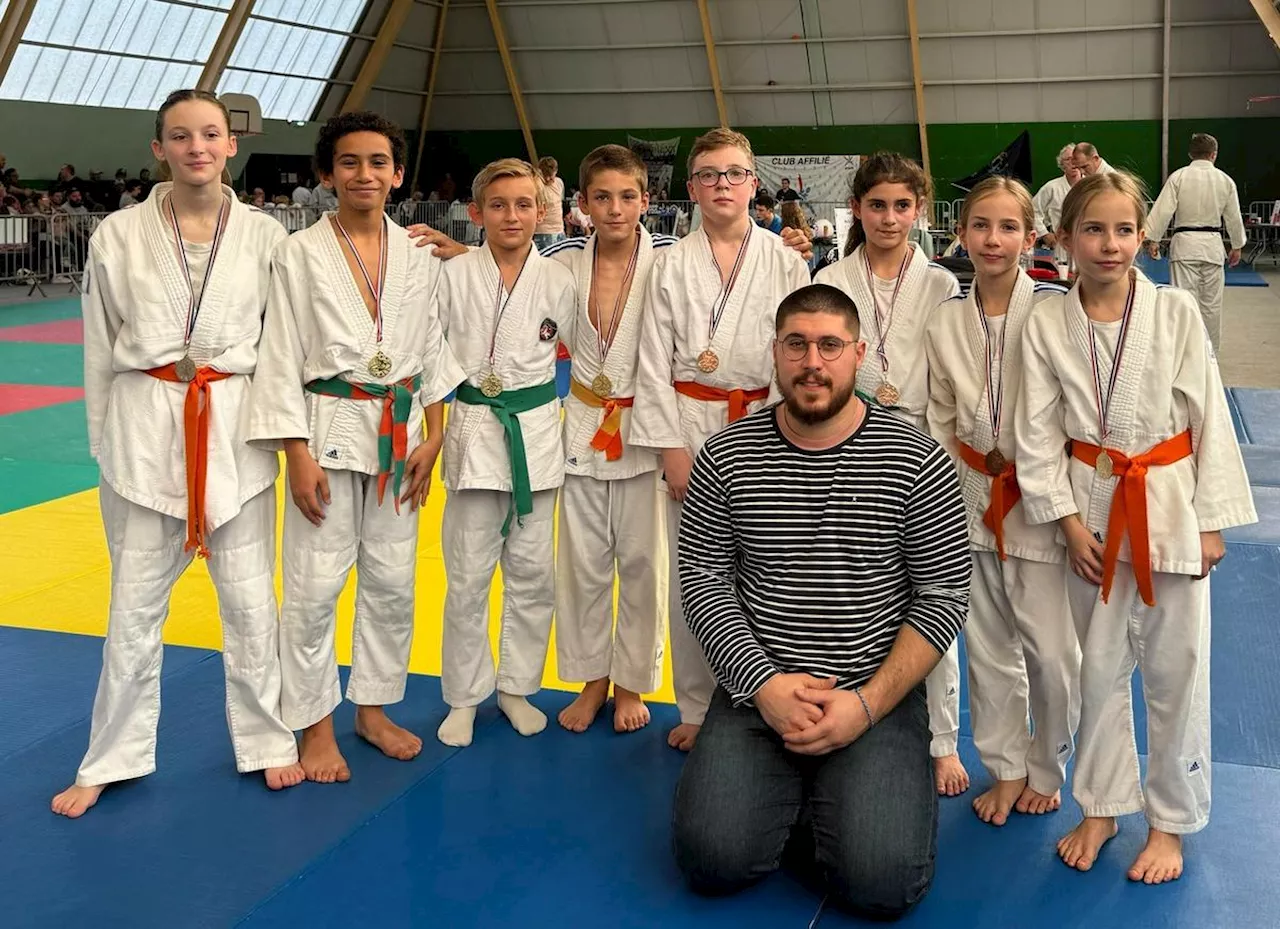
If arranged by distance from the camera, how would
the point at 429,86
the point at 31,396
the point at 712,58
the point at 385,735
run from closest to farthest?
the point at 385,735, the point at 31,396, the point at 712,58, the point at 429,86

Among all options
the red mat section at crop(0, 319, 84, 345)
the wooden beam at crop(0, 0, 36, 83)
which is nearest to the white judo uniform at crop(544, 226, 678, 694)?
the red mat section at crop(0, 319, 84, 345)

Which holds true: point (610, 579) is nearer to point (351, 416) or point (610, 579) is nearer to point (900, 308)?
point (351, 416)

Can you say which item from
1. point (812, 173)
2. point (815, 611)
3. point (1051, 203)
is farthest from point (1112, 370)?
point (812, 173)

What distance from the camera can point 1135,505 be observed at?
2.97 meters

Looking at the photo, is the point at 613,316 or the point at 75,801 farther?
the point at 613,316

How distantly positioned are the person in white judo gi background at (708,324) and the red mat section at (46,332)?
925 centimetres

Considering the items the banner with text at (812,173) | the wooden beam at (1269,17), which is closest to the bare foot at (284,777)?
the wooden beam at (1269,17)

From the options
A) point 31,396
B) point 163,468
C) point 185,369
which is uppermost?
point 185,369

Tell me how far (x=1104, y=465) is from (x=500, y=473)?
5.61 feet

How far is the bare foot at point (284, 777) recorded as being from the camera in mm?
3439

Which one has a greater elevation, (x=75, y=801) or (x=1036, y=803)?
(x=75, y=801)

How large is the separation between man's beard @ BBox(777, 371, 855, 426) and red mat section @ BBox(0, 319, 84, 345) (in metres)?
9.96

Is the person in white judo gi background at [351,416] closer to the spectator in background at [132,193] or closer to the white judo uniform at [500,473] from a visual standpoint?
the white judo uniform at [500,473]

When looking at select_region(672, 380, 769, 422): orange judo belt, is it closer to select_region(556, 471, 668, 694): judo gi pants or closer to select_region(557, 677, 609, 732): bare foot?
select_region(556, 471, 668, 694): judo gi pants
